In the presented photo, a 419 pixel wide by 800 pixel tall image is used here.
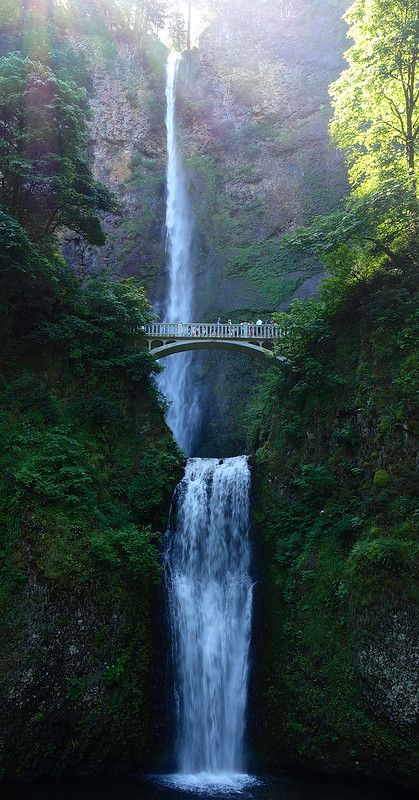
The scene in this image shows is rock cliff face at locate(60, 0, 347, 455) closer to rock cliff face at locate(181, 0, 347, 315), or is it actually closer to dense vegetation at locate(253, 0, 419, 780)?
rock cliff face at locate(181, 0, 347, 315)

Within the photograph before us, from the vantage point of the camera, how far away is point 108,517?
13070 mm

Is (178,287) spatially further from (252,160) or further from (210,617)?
(210,617)

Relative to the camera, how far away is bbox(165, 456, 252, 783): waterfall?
1161 cm

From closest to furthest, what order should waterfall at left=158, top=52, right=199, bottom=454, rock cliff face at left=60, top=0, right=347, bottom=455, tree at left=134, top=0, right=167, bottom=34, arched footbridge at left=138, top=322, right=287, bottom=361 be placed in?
arched footbridge at left=138, top=322, right=287, bottom=361, waterfall at left=158, top=52, right=199, bottom=454, rock cliff face at left=60, top=0, right=347, bottom=455, tree at left=134, top=0, right=167, bottom=34

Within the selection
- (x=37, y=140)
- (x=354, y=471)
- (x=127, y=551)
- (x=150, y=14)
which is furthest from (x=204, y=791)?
(x=150, y=14)

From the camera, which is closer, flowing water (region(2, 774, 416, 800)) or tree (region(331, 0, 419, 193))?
flowing water (region(2, 774, 416, 800))

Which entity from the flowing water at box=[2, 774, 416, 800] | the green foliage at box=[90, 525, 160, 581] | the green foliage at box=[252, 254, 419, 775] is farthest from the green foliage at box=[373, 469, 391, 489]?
the flowing water at box=[2, 774, 416, 800]

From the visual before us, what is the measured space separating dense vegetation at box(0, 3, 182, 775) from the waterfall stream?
0.80 meters

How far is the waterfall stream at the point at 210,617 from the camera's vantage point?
37.6ft

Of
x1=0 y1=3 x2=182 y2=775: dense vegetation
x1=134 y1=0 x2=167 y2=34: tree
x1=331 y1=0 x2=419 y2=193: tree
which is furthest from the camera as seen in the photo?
x1=134 y1=0 x2=167 y2=34: tree

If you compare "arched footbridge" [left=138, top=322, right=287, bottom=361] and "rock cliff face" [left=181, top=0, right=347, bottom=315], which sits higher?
"rock cliff face" [left=181, top=0, right=347, bottom=315]

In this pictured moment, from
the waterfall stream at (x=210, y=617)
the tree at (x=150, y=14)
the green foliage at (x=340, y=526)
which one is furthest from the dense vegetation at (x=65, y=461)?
the tree at (x=150, y=14)

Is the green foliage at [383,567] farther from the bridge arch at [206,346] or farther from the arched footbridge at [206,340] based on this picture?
the bridge arch at [206,346]

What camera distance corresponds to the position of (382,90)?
15703 mm
